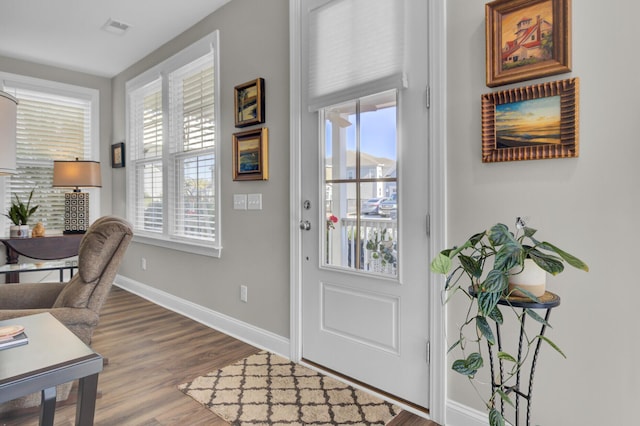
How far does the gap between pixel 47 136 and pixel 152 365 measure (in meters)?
3.35

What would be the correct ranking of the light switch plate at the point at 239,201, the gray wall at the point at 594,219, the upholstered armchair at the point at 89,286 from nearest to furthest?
the gray wall at the point at 594,219, the upholstered armchair at the point at 89,286, the light switch plate at the point at 239,201

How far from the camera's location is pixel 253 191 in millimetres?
2838

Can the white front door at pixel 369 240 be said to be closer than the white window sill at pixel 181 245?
Yes

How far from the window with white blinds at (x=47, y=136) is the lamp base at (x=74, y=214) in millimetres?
438

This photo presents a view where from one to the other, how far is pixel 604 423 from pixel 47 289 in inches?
110

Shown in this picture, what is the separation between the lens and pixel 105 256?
1974 mm

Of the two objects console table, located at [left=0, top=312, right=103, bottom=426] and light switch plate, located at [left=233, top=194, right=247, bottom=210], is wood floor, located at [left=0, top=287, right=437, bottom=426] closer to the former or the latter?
console table, located at [left=0, top=312, right=103, bottom=426]

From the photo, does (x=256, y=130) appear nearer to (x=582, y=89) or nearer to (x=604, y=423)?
(x=582, y=89)

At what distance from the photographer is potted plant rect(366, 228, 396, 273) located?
201 cm

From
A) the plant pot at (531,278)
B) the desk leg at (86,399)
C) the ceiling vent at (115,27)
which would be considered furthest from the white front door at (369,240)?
the ceiling vent at (115,27)

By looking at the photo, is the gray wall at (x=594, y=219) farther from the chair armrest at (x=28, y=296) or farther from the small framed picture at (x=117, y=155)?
the small framed picture at (x=117, y=155)

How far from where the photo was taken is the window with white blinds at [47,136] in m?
4.14

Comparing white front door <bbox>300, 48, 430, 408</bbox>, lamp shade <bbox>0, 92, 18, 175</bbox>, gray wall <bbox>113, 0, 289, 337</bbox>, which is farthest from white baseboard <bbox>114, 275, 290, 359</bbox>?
lamp shade <bbox>0, 92, 18, 175</bbox>

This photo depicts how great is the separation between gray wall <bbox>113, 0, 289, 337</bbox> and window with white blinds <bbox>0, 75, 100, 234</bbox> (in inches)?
76.2
